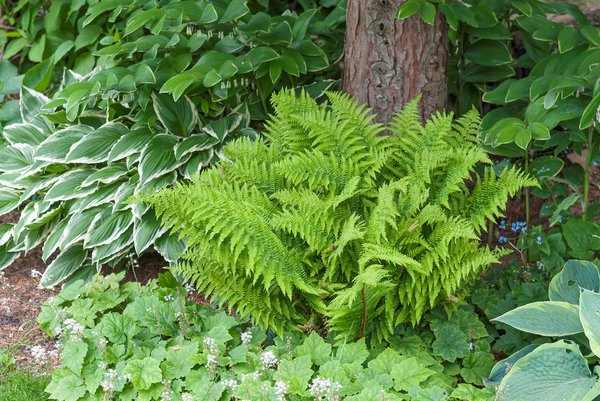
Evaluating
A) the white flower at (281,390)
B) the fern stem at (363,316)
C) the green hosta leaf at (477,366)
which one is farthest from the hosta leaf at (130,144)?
the green hosta leaf at (477,366)

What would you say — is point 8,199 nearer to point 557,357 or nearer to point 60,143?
point 60,143

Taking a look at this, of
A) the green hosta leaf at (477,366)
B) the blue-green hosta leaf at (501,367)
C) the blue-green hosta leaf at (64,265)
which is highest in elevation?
the blue-green hosta leaf at (501,367)

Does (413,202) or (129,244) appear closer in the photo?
(413,202)

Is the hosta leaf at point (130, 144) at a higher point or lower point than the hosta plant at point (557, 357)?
higher

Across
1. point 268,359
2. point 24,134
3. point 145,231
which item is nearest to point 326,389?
point 268,359

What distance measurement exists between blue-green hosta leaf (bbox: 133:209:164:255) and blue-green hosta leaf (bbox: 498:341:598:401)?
191 centimetres

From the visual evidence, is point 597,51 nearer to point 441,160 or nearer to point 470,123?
point 470,123

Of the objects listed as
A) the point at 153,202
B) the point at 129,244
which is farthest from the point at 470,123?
the point at 129,244

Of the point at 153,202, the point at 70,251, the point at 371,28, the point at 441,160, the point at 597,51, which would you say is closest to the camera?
the point at 153,202

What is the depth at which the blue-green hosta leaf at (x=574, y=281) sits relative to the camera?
324cm

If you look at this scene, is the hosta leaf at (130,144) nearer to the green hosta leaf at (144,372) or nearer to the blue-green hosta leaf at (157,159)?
the blue-green hosta leaf at (157,159)

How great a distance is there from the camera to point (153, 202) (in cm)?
307

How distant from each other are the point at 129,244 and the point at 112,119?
2.70ft

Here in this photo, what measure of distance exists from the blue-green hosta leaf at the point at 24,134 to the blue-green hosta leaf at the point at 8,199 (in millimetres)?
354
